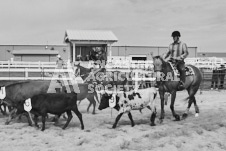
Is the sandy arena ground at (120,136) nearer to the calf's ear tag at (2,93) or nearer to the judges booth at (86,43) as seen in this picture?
the calf's ear tag at (2,93)

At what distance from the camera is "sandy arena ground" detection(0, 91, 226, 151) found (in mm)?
5098

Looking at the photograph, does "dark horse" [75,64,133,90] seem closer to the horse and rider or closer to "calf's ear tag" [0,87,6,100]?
the horse and rider

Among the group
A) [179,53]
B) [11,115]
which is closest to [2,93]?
[11,115]

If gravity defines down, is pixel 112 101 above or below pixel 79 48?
below

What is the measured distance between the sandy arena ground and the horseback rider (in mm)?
1309

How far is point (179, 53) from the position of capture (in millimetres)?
7867

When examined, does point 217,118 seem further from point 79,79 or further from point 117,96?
point 79,79

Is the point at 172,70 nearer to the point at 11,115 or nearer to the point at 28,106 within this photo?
the point at 28,106

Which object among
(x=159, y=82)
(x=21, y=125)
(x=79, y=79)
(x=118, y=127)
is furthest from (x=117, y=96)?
(x=79, y=79)

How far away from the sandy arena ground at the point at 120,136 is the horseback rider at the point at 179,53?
131 centimetres

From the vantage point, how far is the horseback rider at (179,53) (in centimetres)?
774

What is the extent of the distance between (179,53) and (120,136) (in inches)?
132

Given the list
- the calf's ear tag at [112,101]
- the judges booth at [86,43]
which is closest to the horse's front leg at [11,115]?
the calf's ear tag at [112,101]

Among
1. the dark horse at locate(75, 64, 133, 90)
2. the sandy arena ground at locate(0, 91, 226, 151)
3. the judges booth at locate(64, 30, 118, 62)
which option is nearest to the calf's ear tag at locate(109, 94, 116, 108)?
the sandy arena ground at locate(0, 91, 226, 151)
